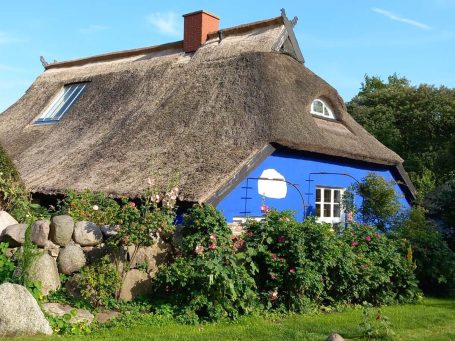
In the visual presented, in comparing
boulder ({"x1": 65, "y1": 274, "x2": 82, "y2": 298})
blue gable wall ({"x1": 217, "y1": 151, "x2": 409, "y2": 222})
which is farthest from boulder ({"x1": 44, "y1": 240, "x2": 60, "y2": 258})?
blue gable wall ({"x1": 217, "y1": 151, "x2": 409, "y2": 222})

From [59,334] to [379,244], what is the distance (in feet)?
18.5

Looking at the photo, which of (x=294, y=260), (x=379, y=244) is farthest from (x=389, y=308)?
(x=294, y=260)

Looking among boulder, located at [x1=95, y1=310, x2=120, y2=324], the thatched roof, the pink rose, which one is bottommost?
boulder, located at [x1=95, y1=310, x2=120, y2=324]

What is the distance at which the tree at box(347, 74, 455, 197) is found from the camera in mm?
26372

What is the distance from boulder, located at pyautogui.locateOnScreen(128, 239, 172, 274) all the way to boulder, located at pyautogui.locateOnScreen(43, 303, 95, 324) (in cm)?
114

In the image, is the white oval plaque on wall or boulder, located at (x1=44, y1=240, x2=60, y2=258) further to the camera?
the white oval plaque on wall

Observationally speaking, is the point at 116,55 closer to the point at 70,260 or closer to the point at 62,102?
the point at 62,102

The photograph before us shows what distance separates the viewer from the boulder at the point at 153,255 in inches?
304

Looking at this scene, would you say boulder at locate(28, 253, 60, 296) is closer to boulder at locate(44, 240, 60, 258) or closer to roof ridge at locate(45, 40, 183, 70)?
boulder at locate(44, 240, 60, 258)

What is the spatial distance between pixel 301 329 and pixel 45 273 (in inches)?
143

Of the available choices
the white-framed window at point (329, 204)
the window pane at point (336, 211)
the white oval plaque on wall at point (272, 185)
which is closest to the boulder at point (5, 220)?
the white oval plaque on wall at point (272, 185)

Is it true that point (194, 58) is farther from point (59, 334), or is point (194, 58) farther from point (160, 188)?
point (59, 334)

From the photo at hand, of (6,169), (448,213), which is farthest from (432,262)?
(6,169)

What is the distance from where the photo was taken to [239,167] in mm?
9570
